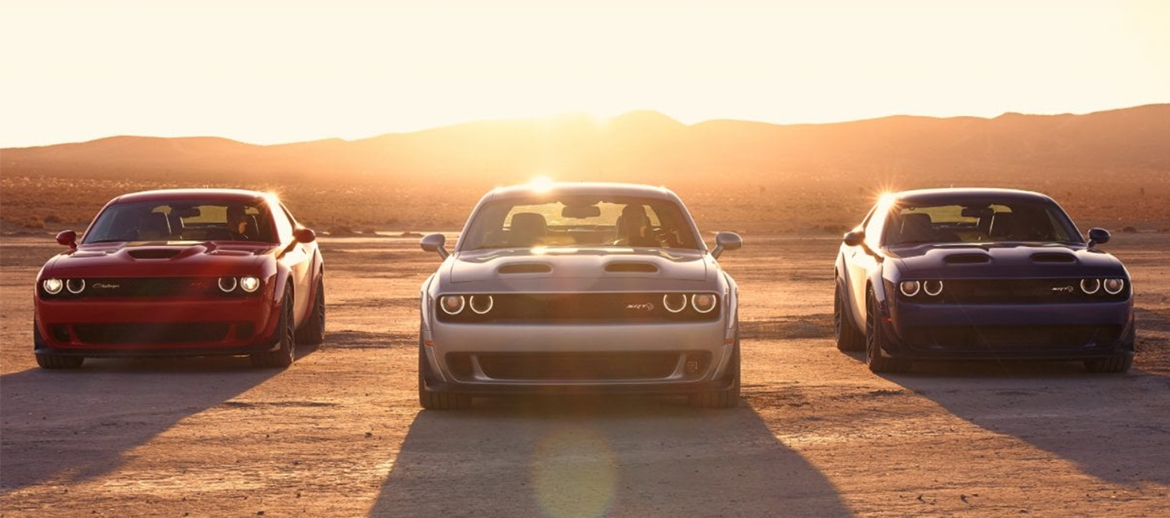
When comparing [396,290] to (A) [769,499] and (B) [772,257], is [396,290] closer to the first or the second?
(B) [772,257]

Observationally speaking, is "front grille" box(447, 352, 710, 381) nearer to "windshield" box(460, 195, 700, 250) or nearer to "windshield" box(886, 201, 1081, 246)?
"windshield" box(460, 195, 700, 250)

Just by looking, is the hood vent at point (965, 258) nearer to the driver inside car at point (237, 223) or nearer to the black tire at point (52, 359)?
the driver inside car at point (237, 223)

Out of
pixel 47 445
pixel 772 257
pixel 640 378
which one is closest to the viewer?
pixel 47 445

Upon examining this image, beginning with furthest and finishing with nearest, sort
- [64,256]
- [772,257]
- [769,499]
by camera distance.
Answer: [772,257] → [64,256] → [769,499]

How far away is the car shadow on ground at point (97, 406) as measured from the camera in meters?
8.30

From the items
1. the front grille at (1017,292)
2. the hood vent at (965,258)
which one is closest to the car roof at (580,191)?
the front grille at (1017,292)

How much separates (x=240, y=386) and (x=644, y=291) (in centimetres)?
357

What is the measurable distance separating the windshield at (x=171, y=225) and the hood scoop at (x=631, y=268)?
4.83 meters

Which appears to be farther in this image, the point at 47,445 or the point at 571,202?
the point at 571,202

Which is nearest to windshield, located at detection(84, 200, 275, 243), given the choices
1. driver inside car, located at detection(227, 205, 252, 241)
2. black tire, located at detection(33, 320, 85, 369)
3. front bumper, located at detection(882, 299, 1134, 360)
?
driver inside car, located at detection(227, 205, 252, 241)

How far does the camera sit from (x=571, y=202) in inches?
445

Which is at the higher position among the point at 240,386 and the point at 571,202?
the point at 571,202

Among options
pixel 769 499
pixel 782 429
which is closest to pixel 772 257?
pixel 782 429

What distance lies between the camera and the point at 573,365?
9570 millimetres
